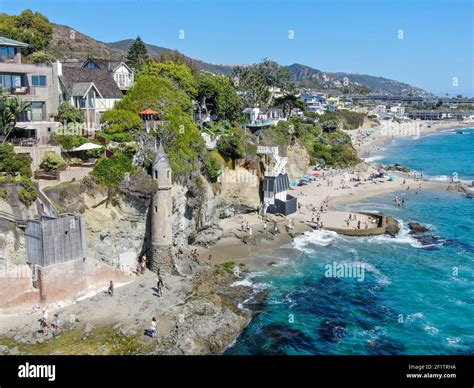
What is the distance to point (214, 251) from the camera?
140 feet

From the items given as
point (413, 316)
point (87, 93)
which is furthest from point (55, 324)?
point (87, 93)

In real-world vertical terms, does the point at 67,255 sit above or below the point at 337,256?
above

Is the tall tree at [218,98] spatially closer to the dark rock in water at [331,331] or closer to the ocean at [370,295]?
the ocean at [370,295]

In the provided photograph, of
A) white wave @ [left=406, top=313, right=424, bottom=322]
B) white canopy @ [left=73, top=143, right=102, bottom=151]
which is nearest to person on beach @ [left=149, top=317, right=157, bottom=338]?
white canopy @ [left=73, top=143, right=102, bottom=151]

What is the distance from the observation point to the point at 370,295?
3516cm

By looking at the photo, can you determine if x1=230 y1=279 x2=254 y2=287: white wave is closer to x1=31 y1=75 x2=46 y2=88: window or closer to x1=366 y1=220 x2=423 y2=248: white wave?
x1=366 y1=220 x2=423 y2=248: white wave

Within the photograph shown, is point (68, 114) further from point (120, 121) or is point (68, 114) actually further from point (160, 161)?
point (160, 161)

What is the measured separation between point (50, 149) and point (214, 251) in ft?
53.7

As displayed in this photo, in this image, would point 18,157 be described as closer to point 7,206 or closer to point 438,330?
point 7,206

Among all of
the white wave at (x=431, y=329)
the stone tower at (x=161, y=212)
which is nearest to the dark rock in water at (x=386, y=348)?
the white wave at (x=431, y=329)

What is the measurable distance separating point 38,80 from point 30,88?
107 cm

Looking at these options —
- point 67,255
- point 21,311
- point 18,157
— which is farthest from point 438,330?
point 18,157

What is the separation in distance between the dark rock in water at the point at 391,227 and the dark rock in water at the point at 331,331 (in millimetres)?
21679

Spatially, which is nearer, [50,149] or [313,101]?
[50,149]
